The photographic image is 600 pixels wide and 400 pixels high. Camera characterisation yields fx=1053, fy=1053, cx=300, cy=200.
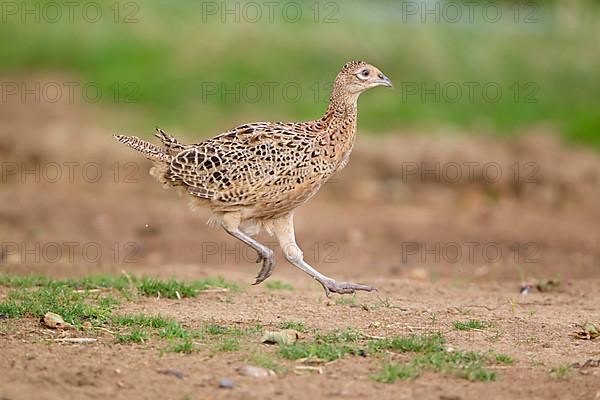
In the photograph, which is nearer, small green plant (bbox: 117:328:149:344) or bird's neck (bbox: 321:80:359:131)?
small green plant (bbox: 117:328:149:344)

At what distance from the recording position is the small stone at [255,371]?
583 centimetres

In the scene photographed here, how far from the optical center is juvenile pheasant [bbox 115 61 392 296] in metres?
8.16

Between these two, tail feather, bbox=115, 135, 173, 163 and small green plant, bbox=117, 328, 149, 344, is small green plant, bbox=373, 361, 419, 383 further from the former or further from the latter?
tail feather, bbox=115, 135, 173, 163

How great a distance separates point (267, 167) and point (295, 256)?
2.75 ft

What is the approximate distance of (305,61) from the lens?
1709cm

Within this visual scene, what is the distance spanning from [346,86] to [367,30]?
9.92 metres

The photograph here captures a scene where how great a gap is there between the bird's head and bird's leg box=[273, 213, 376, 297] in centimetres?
113

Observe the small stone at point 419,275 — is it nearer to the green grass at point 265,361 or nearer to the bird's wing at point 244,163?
the bird's wing at point 244,163

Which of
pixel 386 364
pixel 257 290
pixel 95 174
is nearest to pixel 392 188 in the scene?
pixel 95 174

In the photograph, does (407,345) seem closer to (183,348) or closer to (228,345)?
(228,345)

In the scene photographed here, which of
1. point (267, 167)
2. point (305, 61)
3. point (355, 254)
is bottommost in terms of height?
point (355, 254)

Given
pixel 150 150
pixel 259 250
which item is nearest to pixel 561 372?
pixel 259 250

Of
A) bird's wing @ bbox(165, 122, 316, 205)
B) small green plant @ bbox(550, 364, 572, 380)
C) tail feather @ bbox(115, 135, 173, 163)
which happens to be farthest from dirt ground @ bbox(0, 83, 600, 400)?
tail feather @ bbox(115, 135, 173, 163)

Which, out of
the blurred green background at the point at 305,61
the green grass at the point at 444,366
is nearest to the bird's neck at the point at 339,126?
the green grass at the point at 444,366
